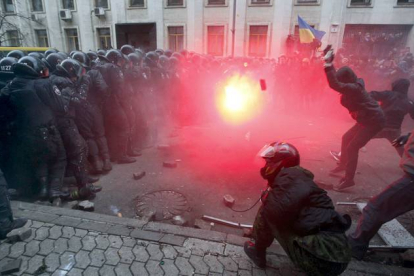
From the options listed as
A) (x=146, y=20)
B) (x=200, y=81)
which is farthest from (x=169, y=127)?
(x=146, y=20)

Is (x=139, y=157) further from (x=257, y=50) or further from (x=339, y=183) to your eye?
(x=257, y=50)

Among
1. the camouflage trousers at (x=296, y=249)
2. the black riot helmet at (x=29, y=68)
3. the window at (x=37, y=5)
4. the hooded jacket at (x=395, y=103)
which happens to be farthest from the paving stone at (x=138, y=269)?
the window at (x=37, y=5)

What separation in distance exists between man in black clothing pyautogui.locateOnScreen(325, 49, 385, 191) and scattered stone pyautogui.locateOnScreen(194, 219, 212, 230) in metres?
2.75

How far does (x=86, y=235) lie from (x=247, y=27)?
18946 mm

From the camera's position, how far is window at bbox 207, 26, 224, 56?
1956cm

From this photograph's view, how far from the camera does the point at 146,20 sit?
20438mm

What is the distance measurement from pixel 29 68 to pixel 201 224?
12.0 feet

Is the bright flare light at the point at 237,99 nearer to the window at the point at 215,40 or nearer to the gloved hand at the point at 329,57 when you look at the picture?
the gloved hand at the point at 329,57

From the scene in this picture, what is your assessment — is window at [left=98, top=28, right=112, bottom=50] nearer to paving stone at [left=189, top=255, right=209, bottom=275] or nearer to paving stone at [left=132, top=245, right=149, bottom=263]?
paving stone at [left=132, top=245, right=149, bottom=263]

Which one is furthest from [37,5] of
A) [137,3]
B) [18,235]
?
[18,235]

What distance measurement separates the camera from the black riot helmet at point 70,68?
182 inches

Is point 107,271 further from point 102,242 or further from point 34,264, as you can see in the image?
point 34,264

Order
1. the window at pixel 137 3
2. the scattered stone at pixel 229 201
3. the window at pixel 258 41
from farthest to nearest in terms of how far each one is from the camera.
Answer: the window at pixel 137 3
the window at pixel 258 41
the scattered stone at pixel 229 201

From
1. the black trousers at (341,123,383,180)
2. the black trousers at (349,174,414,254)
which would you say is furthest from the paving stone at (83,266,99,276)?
the black trousers at (341,123,383,180)
